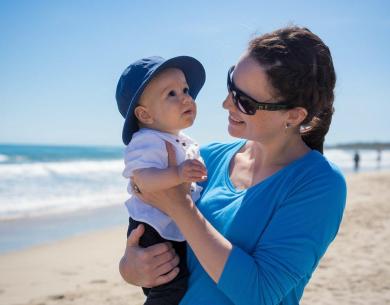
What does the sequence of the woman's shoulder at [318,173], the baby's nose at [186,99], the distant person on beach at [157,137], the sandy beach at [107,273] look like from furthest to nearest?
the sandy beach at [107,273] < the baby's nose at [186,99] < the distant person on beach at [157,137] < the woman's shoulder at [318,173]

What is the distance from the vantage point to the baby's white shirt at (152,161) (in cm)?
232

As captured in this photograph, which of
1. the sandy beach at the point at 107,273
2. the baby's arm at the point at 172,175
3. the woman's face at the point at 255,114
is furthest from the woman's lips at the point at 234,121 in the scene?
the sandy beach at the point at 107,273

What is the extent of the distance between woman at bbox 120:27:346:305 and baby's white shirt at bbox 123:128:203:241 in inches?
3.2

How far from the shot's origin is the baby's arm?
2.09 metres

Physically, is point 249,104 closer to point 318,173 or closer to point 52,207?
point 318,173

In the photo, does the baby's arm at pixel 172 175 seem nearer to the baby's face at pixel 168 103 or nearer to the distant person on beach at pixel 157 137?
the distant person on beach at pixel 157 137

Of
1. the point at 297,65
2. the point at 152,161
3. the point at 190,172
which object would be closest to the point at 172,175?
the point at 190,172

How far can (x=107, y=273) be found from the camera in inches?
307

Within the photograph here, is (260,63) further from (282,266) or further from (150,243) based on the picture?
(150,243)

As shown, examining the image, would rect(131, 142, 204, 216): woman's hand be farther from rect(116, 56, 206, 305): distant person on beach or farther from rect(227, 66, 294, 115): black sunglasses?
rect(227, 66, 294, 115): black sunglasses

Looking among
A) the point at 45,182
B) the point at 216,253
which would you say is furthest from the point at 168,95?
the point at 45,182

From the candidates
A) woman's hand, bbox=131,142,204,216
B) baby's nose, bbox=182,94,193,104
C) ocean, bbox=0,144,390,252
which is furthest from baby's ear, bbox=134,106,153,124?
ocean, bbox=0,144,390,252

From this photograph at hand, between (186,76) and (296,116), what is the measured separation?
789 mm

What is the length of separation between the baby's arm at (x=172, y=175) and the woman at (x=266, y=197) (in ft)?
0.12
